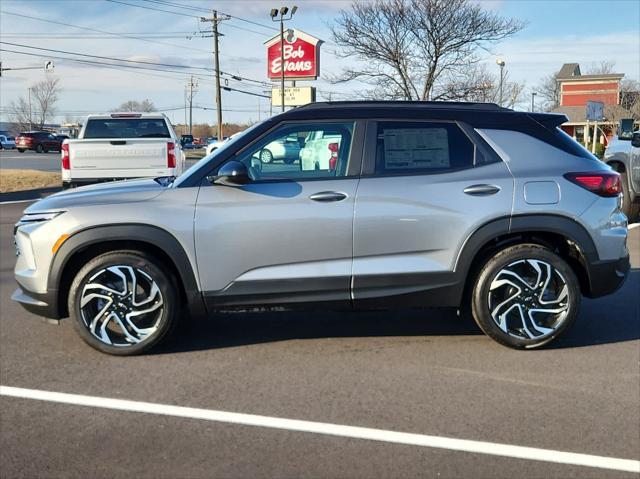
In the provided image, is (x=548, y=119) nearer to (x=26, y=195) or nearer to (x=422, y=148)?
(x=422, y=148)

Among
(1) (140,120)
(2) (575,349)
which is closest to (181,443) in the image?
(2) (575,349)

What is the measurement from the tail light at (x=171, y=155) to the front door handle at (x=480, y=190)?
7478mm

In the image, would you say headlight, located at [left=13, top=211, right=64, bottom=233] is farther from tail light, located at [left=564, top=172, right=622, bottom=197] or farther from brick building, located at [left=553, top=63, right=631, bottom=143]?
brick building, located at [left=553, top=63, right=631, bottom=143]

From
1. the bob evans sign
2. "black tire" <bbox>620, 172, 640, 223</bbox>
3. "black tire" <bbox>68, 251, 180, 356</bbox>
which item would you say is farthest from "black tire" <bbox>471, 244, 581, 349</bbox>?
the bob evans sign

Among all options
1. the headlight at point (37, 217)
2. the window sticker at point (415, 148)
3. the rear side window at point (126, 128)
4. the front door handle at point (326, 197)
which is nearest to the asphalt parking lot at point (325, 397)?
the headlight at point (37, 217)

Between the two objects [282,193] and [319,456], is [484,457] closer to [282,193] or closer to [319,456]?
[319,456]

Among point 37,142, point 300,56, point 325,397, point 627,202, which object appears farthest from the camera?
point 37,142

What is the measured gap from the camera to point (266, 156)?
16.2ft

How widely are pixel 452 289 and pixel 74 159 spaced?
320 inches

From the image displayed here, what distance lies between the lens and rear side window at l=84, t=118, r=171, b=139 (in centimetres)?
1218

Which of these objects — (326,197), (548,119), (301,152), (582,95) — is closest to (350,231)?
(326,197)

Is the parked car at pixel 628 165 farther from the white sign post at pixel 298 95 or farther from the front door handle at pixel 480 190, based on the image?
the white sign post at pixel 298 95

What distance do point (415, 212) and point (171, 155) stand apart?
7415 millimetres

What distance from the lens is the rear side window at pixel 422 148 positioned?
16.1 feet
